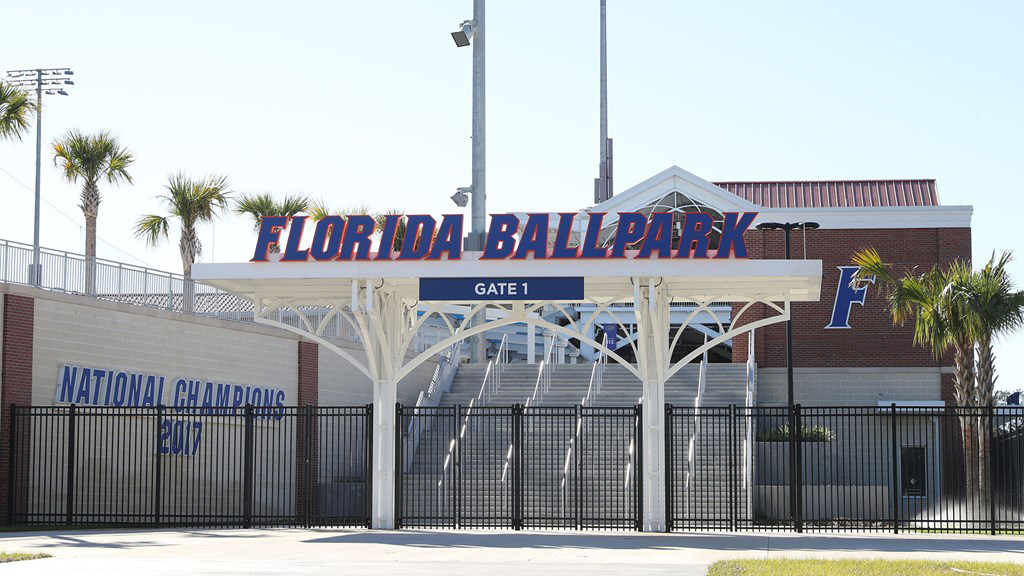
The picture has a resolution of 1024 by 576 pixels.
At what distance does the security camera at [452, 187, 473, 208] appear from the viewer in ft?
87.8

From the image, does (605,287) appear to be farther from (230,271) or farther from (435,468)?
(435,468)

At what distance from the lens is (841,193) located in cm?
4225

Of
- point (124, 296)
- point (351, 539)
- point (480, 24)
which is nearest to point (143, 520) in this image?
point (124, 296)

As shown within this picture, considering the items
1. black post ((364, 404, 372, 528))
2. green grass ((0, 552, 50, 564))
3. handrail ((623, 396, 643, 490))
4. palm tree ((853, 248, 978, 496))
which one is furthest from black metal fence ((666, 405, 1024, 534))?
green grass ((0, 552, 50, 564))

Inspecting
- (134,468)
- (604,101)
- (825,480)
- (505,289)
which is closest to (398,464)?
(505,289)

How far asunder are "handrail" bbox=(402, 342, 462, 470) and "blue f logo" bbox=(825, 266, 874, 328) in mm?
11378

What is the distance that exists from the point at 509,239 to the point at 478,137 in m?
4.86

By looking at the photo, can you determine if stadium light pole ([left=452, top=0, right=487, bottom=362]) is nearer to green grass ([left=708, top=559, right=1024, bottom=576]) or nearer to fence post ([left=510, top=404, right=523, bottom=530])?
fence post ([left=510, top=404, right=523, bottom=530])

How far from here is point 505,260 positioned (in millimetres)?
22250

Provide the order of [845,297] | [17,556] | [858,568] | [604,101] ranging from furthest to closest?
[604,101], [845,297], [17,556], [858,568]

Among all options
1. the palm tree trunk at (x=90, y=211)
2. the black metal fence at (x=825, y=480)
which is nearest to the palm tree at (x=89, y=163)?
the palm tree trunk at (x=90, y=211)

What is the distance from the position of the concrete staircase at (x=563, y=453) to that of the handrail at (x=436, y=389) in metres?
0.21

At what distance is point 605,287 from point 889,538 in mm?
6255

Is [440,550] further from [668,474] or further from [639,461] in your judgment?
[639,461]
